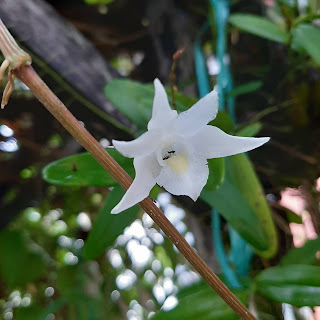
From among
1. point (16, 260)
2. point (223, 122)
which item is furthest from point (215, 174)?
A: point (16, 260)

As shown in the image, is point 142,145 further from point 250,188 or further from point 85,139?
point 250,188

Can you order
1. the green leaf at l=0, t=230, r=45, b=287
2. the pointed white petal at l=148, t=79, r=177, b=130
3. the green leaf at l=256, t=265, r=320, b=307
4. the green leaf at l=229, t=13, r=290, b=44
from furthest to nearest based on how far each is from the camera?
the green leaf at l=0, t=230, r=45, b=287 → the green leaf at l=229, t=13, r=290, b=44 → the green leaf at l=256, t=265, r=320, b=307 → the pointed white petal at l=148, t=79, r=177, b=130

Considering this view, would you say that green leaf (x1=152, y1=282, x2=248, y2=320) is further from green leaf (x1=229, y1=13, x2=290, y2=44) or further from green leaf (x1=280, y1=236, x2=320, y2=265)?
green leaf (x1=229, y1=13, x2=290, y2=44)

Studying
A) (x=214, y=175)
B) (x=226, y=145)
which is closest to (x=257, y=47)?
(x=214, y=175)

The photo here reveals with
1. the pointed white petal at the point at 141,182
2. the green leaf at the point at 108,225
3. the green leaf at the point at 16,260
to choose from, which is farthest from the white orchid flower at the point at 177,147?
the green leaf at the point at 16,260

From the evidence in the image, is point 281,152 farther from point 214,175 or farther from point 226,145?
point 226,145

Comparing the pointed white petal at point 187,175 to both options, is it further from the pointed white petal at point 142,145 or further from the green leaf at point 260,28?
the green leaf at point 260,28

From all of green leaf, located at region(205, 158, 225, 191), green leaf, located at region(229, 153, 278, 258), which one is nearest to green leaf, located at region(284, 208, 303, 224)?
green leaf, located at region(229, 153, 278, 258)
